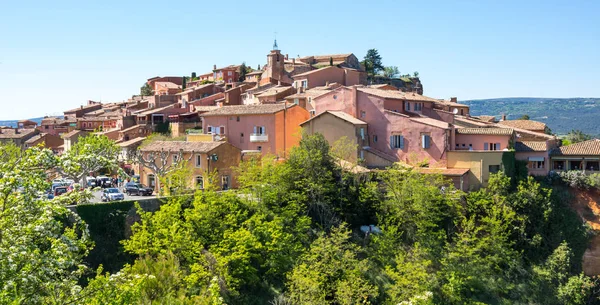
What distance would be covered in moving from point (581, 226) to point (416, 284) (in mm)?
14990

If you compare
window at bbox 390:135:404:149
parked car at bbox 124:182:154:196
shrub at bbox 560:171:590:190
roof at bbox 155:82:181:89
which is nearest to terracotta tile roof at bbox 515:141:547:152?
shrub at bbox 560:171:590:190

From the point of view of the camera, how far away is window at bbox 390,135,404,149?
4459 centimetres

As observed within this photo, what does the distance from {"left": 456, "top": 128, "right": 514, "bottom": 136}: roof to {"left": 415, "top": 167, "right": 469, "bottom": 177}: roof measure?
3792mm

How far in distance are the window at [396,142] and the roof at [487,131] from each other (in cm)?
447

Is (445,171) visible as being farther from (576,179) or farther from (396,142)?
(576,179)

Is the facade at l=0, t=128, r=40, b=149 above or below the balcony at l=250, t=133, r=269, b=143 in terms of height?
below

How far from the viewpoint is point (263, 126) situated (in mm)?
48406

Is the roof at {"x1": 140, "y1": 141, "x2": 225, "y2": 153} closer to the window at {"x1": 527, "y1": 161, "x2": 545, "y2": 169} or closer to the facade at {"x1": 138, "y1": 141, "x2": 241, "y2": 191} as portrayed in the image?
the facade at {"x1": 138, "y1": 141, "x2": 241, "y2": 191}

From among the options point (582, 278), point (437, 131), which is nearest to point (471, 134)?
point (437, 131)

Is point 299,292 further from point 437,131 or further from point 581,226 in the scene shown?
point 581,226

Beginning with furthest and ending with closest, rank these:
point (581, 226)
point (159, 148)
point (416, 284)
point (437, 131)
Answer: point (159, 148) → point (437, 131) → point (581, 226) → point (416, 284)

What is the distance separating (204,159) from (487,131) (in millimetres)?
22052

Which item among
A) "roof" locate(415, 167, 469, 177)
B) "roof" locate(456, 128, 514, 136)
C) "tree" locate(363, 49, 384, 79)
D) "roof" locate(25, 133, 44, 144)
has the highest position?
"tree" locate(363, 49, 384, 79)

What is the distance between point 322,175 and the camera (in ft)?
129
